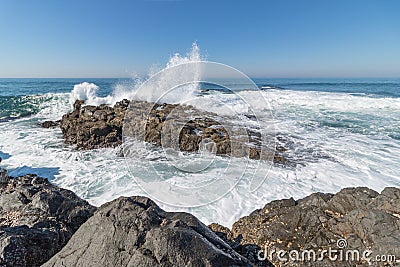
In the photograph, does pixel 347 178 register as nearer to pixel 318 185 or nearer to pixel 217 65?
pixel 318 185

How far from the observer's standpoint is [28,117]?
17734 millimetres

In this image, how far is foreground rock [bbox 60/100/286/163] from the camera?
970 cm

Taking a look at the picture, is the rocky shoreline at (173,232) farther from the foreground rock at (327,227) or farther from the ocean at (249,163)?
the ocean at (249,163)

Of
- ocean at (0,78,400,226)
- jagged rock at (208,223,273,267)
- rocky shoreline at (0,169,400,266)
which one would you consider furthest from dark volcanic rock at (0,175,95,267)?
ocean at (0,78,400,226)

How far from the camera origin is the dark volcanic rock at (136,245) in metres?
2.04

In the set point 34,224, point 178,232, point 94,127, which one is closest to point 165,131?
point 94,127

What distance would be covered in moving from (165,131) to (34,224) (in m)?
8.03

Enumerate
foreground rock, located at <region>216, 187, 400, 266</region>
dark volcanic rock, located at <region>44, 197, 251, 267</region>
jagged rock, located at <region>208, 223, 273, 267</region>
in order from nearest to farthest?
dark volcanic rock, located at <region>44, 197, 251, 267</region>, foreground rock, located at <region>216, 187, 400, 266</region>, jagged rock, located at <region>208, 223, 273, 267</region>

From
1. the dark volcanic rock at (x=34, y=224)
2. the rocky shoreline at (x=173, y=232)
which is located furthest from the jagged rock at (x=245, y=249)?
the dark volcanic rock at (x=34, y=224)

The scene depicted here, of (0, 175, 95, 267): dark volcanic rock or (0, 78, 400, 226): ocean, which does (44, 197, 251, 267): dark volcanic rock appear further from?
(0, 78, 400, 226): ocean

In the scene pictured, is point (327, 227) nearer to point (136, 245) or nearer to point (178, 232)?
point (178, 232)

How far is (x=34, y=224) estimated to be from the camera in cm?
301

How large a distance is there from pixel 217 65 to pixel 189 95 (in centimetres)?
1077

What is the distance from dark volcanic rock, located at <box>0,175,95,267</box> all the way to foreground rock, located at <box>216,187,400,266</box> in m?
2.29
